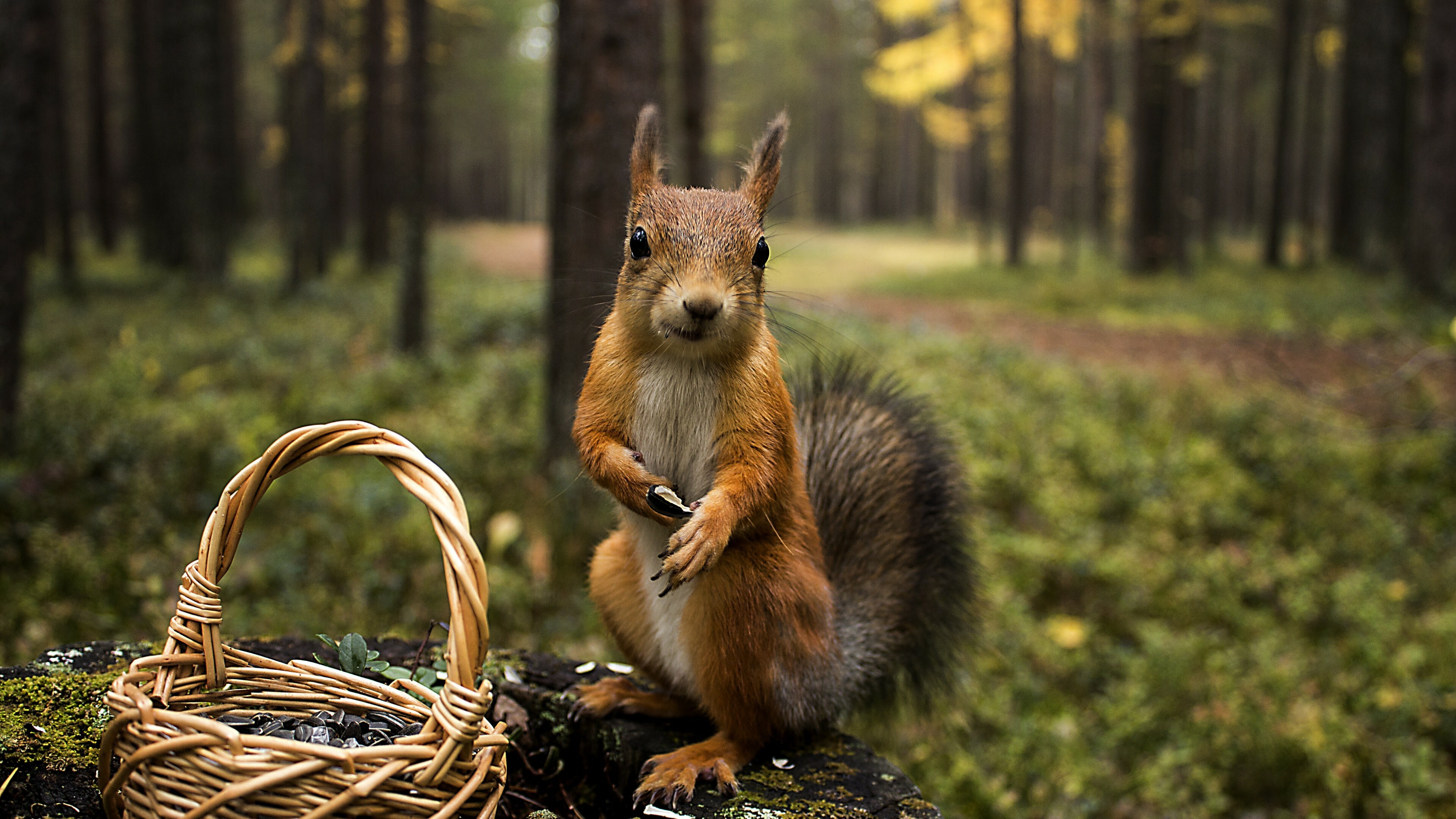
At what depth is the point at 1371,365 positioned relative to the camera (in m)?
7.38

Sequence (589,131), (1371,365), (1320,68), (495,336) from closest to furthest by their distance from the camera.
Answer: (589,131) → (1371,365) → (495,336) → (1320,68)

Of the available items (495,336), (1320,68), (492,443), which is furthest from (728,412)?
(1320,68)

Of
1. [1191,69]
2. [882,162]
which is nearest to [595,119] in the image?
[1191,69]

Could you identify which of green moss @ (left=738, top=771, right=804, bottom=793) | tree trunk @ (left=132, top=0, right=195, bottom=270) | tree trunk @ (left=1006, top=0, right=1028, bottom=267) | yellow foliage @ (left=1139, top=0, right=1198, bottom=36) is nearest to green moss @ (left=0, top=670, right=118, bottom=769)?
green moss @ (left=738, top=771, right=804, bottom=793)

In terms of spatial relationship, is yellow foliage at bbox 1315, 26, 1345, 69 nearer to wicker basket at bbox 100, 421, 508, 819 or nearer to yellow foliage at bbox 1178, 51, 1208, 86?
yellow foliage at bbox 1178, 51, 1208, 86

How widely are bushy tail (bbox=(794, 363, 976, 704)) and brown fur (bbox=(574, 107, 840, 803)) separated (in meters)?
0.19

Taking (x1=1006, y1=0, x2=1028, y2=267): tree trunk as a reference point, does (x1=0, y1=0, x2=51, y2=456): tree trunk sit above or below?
below

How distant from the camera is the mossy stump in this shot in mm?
1617

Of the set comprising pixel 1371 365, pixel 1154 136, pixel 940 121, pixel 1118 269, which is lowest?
pixel 1371 365

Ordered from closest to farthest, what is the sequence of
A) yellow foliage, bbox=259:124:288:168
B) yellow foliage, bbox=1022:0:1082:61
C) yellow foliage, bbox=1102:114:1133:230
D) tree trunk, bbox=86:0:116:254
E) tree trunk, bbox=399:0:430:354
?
1. tree trunk, bbox=399:0:430:354
2. yellow foliage, bbox=259:124:288:168
3. tree trunk, bbox=86:0:116:254
4. yellow foliage, bbox=1022:0:1082:61
5. yellow foliage, bbox=1102:114:1133:230

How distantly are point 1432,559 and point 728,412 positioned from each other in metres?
4.90

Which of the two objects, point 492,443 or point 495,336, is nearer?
point 492,443

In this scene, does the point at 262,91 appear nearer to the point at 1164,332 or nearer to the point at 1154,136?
the point at 1154,136

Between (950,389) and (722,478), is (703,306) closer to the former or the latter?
(722,478)
